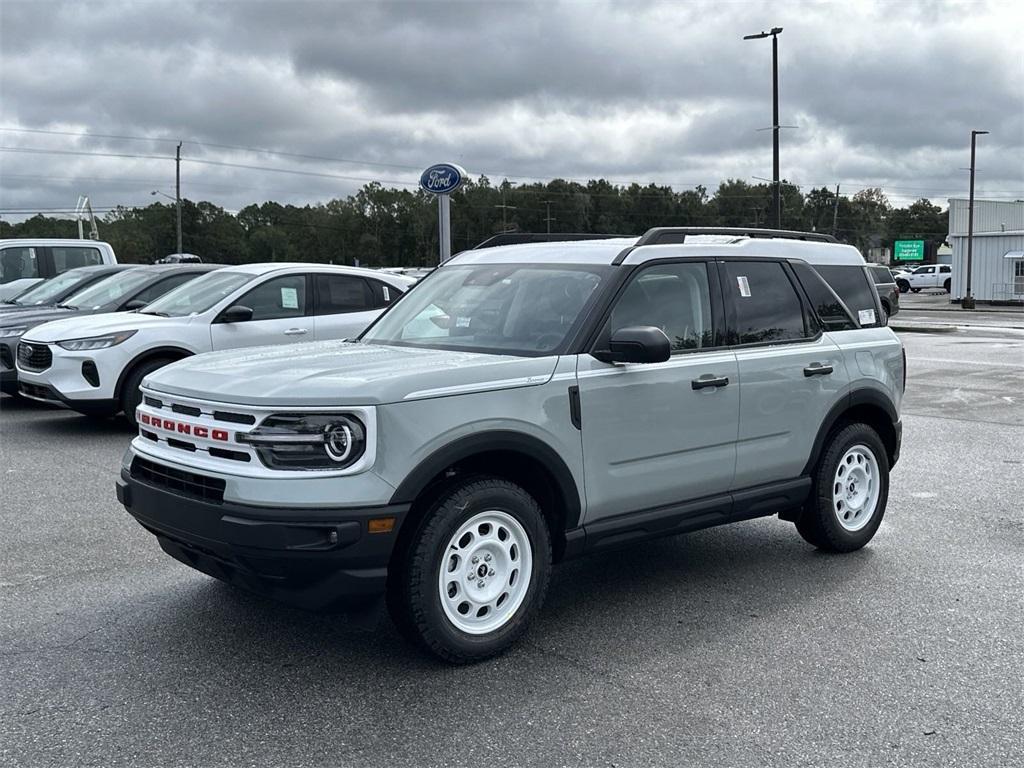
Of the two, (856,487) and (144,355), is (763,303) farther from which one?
(144,355)

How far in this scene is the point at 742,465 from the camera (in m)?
5.45

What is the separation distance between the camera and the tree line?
106m

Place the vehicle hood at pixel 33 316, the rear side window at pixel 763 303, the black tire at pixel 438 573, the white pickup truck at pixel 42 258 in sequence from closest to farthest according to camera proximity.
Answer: the black tire at pixel 438 573 → the rear side window at pixel 763 303 → the vehicle hood at pixel 33 316 → the white pickup truck at pixel 42 258

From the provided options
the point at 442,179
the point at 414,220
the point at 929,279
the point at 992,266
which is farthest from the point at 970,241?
the point at 414,220

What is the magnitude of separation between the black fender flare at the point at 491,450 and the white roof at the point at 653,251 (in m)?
1.17

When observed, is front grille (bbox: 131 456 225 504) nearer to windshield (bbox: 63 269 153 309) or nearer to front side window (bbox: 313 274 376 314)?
front side window (bbox: 313 274 376 314)

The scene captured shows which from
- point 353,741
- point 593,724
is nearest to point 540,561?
point 593,724

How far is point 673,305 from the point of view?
17.5 ft

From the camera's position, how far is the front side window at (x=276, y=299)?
35.5 ft

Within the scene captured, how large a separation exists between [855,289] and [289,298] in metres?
6.28

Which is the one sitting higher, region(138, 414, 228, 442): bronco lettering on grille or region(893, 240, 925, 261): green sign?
region(893, 240, 925, 261): green sign

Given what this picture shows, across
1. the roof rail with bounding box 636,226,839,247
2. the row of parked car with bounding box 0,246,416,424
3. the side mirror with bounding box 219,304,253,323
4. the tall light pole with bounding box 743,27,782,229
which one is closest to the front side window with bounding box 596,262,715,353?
the roof rail with bounding box 636,226,839,247

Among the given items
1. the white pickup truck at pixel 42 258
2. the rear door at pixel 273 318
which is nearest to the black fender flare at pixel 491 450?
the rear door at pixel 273 318

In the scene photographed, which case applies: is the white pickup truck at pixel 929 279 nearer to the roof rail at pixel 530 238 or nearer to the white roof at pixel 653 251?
the white roof at pixel 653 251
